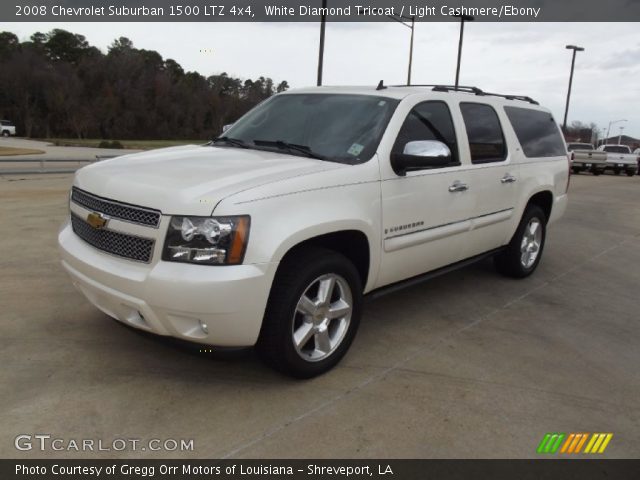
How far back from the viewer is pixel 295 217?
301 cm

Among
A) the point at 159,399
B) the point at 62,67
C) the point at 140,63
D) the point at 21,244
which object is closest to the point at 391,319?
the point at 159,399

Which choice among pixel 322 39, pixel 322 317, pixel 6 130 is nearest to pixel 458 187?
pixel 322 317

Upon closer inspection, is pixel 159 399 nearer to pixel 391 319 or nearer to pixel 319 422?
pixel 319 422

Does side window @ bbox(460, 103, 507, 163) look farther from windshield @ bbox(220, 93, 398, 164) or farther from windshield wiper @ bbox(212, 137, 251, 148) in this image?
windshield wiper @ bbox(212, 137, 251, 148)

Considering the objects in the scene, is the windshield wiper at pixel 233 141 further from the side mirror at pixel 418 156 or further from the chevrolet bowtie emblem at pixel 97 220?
the chevrolet bowtie emblem at pixel 97 220

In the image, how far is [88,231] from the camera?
3.31m

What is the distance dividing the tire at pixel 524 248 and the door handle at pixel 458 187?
1.38 m

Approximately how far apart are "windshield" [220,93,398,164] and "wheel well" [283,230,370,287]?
0.48 meters

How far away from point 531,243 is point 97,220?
4.44 m

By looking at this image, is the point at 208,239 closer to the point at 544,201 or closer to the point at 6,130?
the point at 544,201

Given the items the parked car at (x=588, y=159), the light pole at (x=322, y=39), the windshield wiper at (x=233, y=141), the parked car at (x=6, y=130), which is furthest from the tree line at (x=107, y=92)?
the windshield wiper at (x=233, y=141)

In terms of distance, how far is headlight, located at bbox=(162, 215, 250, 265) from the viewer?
9.13 ft

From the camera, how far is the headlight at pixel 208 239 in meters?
2.78

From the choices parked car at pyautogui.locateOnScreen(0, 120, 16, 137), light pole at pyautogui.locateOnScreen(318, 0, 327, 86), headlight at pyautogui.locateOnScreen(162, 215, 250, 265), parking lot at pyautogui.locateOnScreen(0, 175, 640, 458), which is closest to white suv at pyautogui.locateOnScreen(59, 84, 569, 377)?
headlight at pyautogui.locateOnScreen(162, 215, 250, 265)
